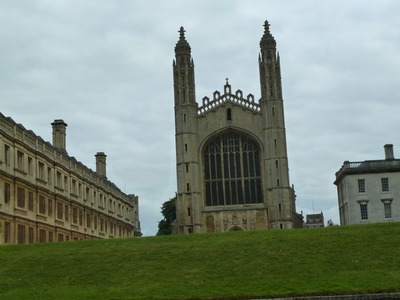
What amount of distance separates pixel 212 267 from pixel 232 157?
51.4 meters

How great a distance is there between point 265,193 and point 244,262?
164 feet

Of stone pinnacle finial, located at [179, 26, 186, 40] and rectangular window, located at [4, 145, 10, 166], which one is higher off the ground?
stone pinnacle finial, located at [179, 26, 186, 40]

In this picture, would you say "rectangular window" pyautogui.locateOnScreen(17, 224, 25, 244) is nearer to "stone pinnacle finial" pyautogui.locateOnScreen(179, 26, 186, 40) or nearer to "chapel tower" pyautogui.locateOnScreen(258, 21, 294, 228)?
"chapel tower" pyautogui.locateOnScreen(258, 21, 294, 228)

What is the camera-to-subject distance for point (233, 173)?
241 ft

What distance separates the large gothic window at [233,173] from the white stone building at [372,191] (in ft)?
32.2

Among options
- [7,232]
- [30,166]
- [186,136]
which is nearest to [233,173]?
[186,136]

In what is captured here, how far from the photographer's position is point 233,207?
237 ft

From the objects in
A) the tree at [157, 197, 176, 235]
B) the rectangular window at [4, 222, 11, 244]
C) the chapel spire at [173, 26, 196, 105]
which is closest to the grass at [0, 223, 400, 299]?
the rectangular window at [4, 222, 11, 244]

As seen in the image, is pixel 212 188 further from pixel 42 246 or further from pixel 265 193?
pixel 42 246

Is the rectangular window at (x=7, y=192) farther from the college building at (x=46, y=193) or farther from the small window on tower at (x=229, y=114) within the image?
the small window on tower at (x=229, y=114)

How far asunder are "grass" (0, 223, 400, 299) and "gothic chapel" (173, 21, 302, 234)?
141ft

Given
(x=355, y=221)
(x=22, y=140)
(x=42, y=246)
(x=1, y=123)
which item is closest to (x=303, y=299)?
(x=42, y=246)

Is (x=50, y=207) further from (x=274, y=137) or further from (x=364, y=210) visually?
(x=364, y=210)

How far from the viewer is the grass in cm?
1956
